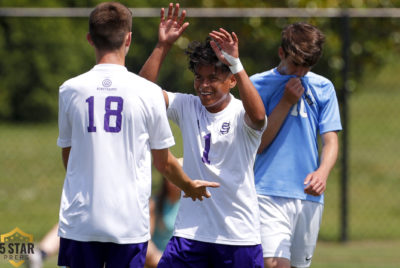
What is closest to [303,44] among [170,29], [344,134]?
[170,29]

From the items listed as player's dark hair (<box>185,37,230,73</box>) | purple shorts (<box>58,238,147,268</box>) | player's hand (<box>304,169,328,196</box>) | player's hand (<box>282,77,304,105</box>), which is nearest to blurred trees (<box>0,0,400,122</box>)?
player's hand (<box>282,77,304,105</box>)

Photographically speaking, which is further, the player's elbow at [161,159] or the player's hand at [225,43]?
the player's hand at [225,43]

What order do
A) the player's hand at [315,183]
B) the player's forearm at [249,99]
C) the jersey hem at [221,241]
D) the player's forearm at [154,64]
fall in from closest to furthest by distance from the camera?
the player's forearm at [249,99] < the jersey hem at [221,241] < the player's forearm at [154,64] < the player's hand at [315,183]

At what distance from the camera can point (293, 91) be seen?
4.39m

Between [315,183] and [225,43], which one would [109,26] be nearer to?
[225,43]

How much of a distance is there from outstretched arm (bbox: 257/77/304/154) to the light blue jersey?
0.21 feet

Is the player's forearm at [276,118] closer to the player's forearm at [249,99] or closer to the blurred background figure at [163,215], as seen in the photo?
the player's forearm at [249,99]

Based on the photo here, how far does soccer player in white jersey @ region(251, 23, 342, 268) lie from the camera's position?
4.41 meters

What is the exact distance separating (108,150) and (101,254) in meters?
0.53

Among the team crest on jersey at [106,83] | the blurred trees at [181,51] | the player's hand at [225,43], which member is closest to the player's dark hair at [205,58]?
the player's hand at [225,43]

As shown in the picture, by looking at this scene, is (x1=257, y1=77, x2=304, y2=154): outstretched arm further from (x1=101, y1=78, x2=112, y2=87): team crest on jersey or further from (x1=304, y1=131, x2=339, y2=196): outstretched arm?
(x1=101, y1=78, x2=112, y2=87): team crest on jersey

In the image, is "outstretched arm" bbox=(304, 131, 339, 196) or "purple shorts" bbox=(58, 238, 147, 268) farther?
"outstretched arm" bbox=(304, 131, 339, 196)

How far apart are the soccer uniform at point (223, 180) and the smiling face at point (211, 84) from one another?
0.32ft

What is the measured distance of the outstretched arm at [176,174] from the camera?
3562mm
